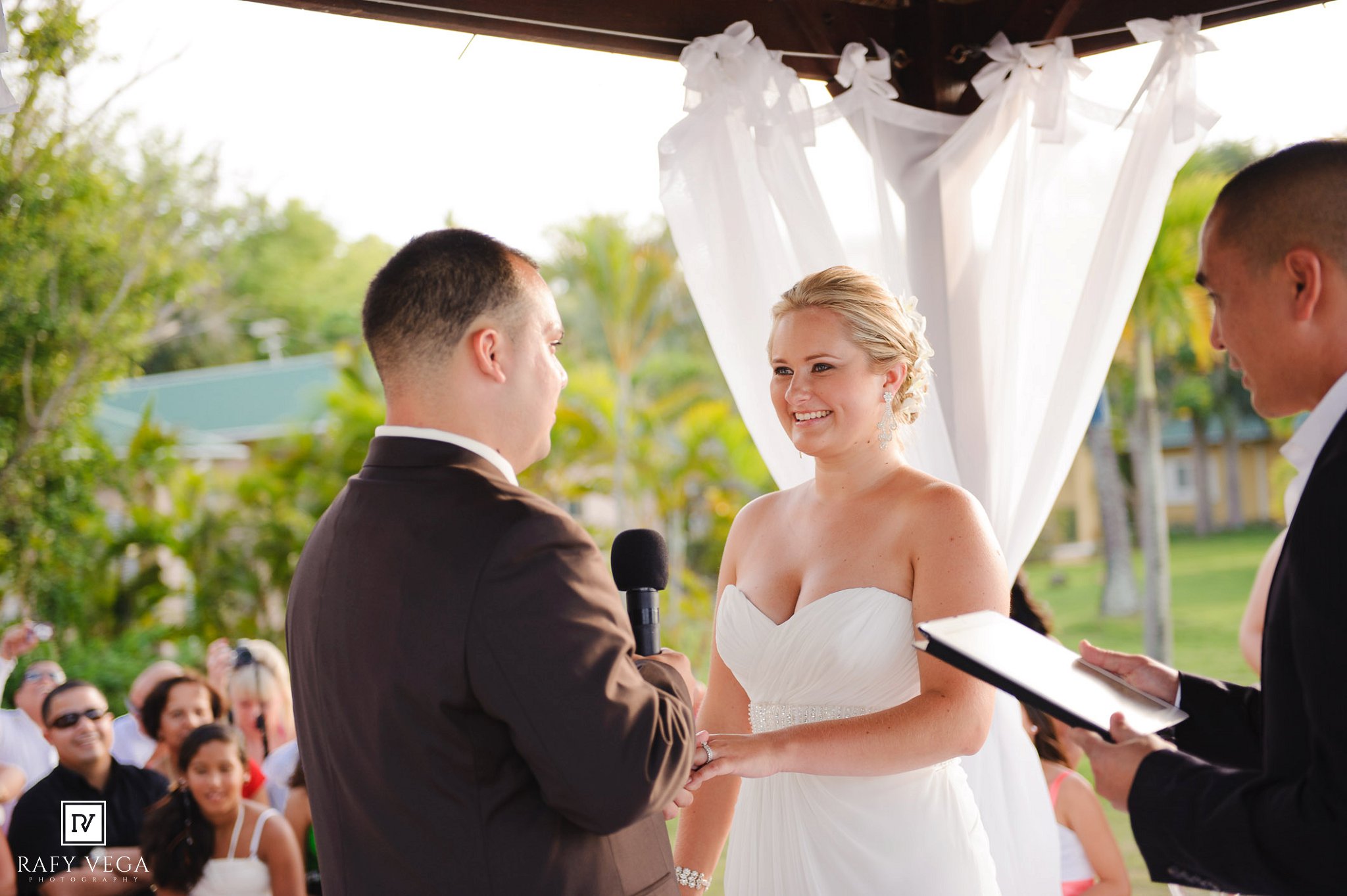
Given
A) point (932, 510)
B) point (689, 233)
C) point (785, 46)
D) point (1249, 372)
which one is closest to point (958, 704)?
point (932, 510)

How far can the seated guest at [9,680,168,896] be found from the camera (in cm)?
510

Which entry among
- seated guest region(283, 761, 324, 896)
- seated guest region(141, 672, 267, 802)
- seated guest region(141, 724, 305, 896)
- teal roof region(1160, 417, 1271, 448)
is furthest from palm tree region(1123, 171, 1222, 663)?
seated guest region(141, 724, 305, 896)

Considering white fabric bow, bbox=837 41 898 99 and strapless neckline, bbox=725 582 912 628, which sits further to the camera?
white fabric bow, bbox=837 41 898 99

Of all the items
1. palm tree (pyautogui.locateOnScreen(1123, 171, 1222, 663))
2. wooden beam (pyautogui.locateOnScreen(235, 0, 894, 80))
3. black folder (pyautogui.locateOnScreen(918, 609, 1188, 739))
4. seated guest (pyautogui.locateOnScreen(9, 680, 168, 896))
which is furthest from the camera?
palm tree (pyautogui.locateOnScreen(1123, 171, 1222, 663))

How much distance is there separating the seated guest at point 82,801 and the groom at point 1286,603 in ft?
15.1

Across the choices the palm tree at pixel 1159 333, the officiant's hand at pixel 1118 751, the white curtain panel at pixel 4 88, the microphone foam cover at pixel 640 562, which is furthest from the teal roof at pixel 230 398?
the officiant's hand at pixel 1118 751

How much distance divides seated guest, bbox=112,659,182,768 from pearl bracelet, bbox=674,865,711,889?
419cm

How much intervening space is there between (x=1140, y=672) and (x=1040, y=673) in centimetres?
59

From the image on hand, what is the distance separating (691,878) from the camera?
292 cm

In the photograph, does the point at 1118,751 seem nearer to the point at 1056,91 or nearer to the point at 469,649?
the point at 469,649

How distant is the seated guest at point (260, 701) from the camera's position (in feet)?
19.9

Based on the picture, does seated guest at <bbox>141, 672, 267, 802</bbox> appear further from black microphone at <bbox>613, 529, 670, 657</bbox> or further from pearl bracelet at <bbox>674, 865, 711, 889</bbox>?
black microphone at <bbox>613, 529, 670, 657</bbox>

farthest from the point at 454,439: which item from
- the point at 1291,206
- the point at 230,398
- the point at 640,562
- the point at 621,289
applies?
the point at 230,398

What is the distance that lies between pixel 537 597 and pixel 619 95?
2.88m
